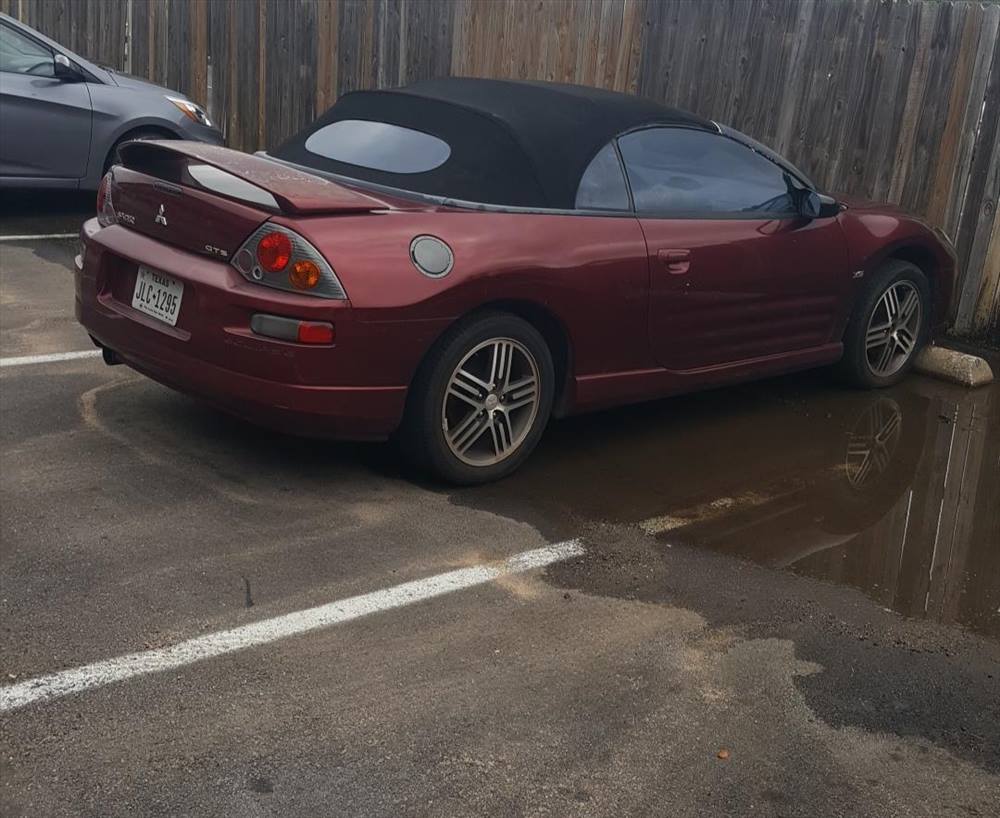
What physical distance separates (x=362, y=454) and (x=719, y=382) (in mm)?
1766

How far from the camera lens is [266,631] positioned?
380cm

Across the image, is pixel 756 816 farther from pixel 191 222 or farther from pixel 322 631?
pixel 191 222

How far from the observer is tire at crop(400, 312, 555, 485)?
487 cm

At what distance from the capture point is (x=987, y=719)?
3.66 m

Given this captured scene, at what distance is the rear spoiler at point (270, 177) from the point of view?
4648 millimetres

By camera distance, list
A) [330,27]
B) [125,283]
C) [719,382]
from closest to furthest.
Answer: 1. [125,283]
2. [719,382]
3. [330,27]

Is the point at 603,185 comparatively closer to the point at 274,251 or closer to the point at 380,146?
the point at 380,146

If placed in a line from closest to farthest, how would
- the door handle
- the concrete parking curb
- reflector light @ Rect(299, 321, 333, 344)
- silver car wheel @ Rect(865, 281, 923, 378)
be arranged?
reflector light @ Rect(299, 321, 333, 344) < the door handle < silver car wheel @ Rect(865, 281, 923, 378) < the concrete parking curb

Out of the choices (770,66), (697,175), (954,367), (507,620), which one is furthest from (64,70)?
(507,620)

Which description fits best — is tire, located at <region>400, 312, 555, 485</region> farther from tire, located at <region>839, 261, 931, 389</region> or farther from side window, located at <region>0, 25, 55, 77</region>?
side window, located at <region>0, 25, 55, 77</region>

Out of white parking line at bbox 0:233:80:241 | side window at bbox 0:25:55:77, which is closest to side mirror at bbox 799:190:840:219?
white parking line at bbox 0:233:80:241

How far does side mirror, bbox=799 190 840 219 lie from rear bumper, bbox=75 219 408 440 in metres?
2.55

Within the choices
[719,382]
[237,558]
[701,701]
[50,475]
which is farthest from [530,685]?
[719,382]

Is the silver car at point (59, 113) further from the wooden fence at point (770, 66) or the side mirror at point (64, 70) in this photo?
the wooden fence at point (770, 66)
